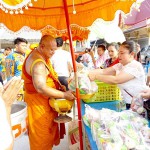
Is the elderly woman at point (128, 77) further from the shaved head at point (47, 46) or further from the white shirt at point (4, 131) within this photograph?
the white shirt at point (4, 131)

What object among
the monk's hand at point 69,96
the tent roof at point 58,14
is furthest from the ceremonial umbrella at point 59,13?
the monk's hand at point 69,96

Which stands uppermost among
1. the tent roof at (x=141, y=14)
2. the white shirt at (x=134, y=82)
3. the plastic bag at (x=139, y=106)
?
the tent roof at (x=141, y=14)

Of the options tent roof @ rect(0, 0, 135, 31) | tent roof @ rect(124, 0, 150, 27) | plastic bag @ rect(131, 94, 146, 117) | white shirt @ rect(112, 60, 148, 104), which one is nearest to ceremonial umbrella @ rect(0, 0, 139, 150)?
tent roof @ rect(0, 0, 135, 31)

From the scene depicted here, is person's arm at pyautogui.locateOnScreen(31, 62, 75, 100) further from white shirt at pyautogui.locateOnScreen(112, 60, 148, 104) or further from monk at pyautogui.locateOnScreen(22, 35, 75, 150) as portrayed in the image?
white shirt at pyautogui.locateOnScreen(112, 60, 148, 104)

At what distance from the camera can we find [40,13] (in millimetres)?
3369

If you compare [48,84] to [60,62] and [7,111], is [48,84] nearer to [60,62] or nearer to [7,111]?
[7,111]

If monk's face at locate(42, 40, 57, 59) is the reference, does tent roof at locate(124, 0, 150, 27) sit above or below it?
above

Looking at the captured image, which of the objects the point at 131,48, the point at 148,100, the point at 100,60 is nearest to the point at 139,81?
the point at 131,48

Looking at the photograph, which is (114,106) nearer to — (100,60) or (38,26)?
(38,26)

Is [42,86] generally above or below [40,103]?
above

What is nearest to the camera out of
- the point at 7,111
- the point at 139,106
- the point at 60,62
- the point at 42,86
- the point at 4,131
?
the point at 4,131

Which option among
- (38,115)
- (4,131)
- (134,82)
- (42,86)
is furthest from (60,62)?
(4,131)

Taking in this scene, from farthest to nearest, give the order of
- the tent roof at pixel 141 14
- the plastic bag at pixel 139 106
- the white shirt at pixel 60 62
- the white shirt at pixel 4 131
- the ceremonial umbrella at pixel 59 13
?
the tent roof at pixel 141 14, the white shirt at pixel 60 62, the ceremonial umbrella at pixel 59 13, the plastic bag at pixel 139 106, the white shirt at pixel 4 131

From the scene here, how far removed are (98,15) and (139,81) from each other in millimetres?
1218
